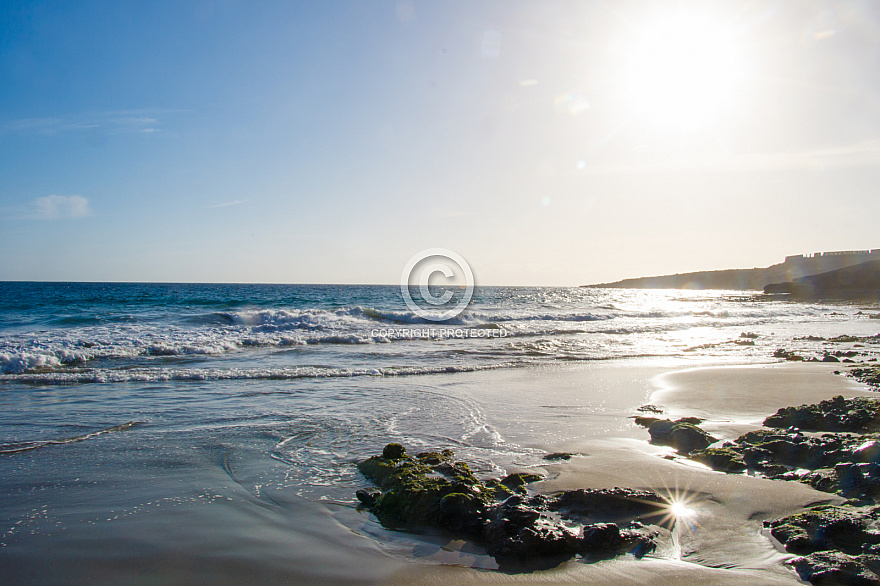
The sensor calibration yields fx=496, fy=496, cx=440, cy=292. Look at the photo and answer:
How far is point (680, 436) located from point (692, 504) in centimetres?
193

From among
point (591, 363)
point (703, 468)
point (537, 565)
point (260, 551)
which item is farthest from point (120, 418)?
point (591, 363)

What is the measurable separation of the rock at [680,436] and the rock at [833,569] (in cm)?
259

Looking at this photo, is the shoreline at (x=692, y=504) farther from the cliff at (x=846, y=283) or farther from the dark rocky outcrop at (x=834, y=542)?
the cliff at (x=846, y=283)

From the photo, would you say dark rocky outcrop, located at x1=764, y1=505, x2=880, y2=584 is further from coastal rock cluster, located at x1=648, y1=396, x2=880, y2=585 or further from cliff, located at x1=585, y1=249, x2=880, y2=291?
cliff, located at x1=585, y1=249, x2=880, y2=291

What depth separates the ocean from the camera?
3.30 m

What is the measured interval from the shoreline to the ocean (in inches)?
15.1

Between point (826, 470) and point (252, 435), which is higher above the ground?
point (826, 470)

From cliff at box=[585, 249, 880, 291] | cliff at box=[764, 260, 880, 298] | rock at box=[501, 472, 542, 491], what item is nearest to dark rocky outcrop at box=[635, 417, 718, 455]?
rock at box=[501, 472, 542, 491]

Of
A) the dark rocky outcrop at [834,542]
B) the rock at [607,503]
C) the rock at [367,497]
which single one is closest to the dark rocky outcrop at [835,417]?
the dark rocky outcrop at [834,542]

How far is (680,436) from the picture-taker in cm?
573

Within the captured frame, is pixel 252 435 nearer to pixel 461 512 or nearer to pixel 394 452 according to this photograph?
pixel 394 452

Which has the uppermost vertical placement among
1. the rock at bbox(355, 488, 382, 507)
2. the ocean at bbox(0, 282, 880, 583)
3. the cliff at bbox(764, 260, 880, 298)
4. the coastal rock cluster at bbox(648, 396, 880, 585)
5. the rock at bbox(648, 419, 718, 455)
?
the cliff at bbox(764, 260, 880, 298)

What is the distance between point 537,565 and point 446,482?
1.17m

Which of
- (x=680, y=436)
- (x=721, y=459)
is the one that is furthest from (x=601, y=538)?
(x=680, y=436)
